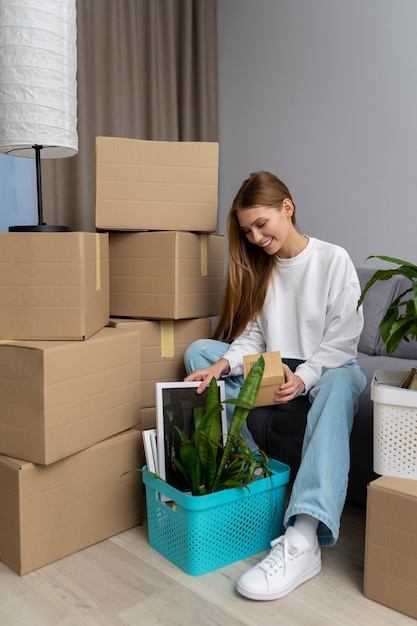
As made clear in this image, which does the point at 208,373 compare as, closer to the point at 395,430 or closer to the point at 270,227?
the point at 270,227

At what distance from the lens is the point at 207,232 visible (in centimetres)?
182

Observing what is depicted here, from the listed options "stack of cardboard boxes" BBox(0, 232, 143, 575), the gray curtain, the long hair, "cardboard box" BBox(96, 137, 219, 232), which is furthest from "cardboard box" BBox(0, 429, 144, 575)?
the gray curtain

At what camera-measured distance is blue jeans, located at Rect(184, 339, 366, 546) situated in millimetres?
1335

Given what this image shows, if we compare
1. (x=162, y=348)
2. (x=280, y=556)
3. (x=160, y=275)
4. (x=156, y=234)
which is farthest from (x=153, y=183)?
(x=280, y=556)

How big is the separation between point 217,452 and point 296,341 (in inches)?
17.3

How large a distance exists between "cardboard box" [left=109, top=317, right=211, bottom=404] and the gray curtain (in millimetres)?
1021

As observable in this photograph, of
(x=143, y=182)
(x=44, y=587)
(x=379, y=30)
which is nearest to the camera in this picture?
(x=44, y=587)

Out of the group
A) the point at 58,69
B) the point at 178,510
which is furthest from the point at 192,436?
the point at 58,69

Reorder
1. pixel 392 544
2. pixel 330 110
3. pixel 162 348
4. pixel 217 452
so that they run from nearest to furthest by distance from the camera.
Answer: pixel 392 544 < pixel 217 452 < pixel 162 348 < pixel 330 110

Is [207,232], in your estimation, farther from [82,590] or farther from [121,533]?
[82,590]

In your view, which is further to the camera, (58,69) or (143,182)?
(143,182)

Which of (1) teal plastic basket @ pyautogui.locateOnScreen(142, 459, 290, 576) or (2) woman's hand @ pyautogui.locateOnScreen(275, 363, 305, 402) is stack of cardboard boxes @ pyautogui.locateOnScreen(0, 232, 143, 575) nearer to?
(1) teal plastic basket @ pyautogui.locateOnScreen(142, 459, 290, 576)

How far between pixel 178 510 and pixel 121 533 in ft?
0.94

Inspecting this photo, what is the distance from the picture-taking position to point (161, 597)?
1.28 m
